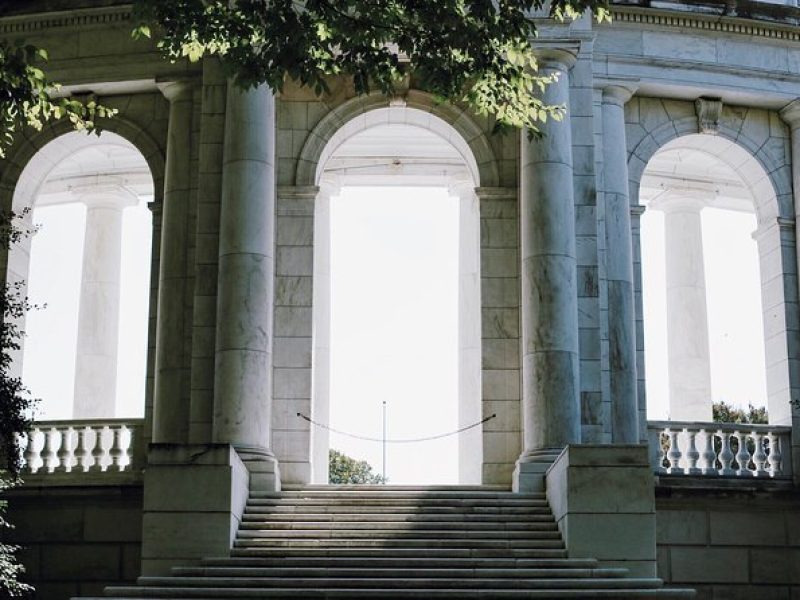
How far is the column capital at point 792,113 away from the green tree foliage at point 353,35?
16656 mm

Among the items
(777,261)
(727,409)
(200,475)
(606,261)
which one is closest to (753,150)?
(777,261)

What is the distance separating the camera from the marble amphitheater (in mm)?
36312

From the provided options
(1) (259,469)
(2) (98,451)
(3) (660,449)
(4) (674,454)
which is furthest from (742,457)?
(2) (98,451)

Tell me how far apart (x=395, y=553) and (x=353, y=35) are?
12.1m

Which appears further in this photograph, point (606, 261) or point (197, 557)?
point (606, 261)

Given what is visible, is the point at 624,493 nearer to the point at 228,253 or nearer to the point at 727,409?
the point at 228,253

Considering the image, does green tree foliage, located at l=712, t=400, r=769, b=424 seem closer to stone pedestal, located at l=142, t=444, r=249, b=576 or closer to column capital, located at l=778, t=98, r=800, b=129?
column capital, located at l=778, t=98, r=800, b=129

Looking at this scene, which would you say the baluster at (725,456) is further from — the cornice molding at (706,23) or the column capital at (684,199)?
the column capital at (684,199)

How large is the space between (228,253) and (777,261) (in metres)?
18.3

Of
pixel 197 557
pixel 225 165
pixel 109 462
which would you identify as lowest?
pixel 197 557

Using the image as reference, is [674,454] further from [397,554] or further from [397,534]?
[397,554]

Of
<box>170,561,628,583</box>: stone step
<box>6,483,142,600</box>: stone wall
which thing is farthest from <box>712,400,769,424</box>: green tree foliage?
<box>170,561,628,583</box>: stone step

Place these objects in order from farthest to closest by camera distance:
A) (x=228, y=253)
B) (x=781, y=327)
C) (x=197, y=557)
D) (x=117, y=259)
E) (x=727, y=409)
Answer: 1. (x=727, y=409)
2. (x=117, y=259)
3. (x=781, y=327)
4. (x=228, y=253)
5. (x=197, y=557)

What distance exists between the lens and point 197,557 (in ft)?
118
